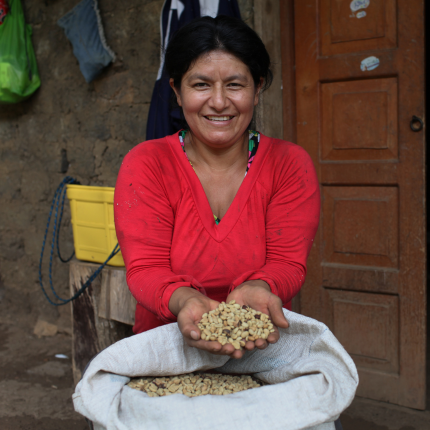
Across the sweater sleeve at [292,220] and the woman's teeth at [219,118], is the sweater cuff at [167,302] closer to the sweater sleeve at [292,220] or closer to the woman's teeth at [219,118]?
the sweater sleeve at [292,220]

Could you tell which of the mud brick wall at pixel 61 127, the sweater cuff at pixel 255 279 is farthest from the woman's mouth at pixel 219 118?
the mud brick wall at pixel 61 127

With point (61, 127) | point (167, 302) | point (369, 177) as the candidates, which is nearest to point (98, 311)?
point (167, 302)

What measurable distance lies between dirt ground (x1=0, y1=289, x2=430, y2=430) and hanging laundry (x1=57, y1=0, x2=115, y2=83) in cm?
194

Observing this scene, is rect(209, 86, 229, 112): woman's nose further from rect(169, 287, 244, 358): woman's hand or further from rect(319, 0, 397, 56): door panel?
rect(319, 0, 397, 56): door panel

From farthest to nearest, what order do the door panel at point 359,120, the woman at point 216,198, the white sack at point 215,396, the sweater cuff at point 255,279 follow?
1. the door panel at point 359,120
2. the woman at point 216,198
3. the sweater cuff at point 255,279
4. the white sack at point 215,396

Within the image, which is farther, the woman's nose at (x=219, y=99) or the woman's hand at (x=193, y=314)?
the woman's nose at (x=219, y=99)

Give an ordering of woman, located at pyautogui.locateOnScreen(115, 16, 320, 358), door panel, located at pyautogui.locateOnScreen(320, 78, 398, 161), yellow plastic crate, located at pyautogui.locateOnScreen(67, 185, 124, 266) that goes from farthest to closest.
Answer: door panel, located at pyautogui.locateOnScreen(320, 78, 398, 161), yellow plastic crate, located at pyautogui.locateOnScreen(67, 185, 124, 266), woman, located at pyautogui.locateOnScreen(115, 16, 320, 358)

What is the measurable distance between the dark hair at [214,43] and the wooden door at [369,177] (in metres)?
1.09

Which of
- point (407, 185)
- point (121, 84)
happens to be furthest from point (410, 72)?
point (121, 84)

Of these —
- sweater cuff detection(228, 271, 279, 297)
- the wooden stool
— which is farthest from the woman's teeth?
the wooden stool

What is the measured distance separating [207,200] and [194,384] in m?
0.61

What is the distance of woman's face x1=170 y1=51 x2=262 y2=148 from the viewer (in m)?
1.56

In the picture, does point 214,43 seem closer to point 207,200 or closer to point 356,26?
point 207,200

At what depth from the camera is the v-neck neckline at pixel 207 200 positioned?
158 centimetres
